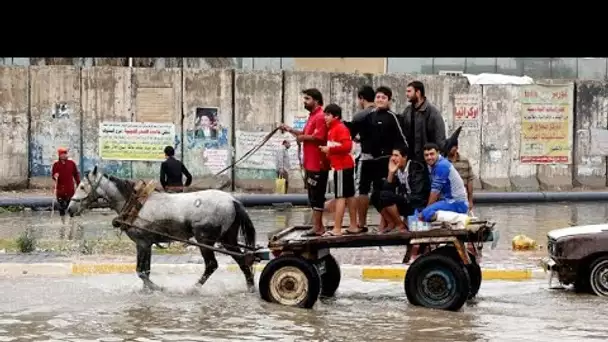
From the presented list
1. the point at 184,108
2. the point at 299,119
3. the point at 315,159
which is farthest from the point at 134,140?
the point at 315,159

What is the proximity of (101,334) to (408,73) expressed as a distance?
66.1 ft

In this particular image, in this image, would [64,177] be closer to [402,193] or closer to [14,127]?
[14,127]

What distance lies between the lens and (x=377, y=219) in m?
23.8

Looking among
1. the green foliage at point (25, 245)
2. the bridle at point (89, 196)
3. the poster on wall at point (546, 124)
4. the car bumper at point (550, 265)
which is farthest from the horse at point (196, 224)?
the poster on wall at point (546, 124)

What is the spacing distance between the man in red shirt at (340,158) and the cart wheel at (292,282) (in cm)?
59

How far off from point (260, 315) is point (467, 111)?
1872 centimetres

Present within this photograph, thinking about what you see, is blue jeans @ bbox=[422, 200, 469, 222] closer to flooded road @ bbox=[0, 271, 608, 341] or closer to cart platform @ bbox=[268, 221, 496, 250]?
cart platform @ bbox=[268, 221, 496, 250]

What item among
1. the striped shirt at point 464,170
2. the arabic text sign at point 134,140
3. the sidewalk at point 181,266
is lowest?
the sidewalk at point 181,266

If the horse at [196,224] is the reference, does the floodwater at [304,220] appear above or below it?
below

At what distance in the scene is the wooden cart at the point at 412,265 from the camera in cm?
1312

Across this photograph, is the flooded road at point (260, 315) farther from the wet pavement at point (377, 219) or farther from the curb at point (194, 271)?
the wet pavement at point (377, 219)

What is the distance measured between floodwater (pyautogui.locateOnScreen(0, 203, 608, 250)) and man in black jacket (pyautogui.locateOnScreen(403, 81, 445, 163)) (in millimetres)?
5540

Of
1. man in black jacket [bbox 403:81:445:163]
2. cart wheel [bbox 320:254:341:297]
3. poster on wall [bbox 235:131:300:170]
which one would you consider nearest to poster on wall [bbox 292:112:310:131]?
poster on wall [bbox 235:131:300:170]
